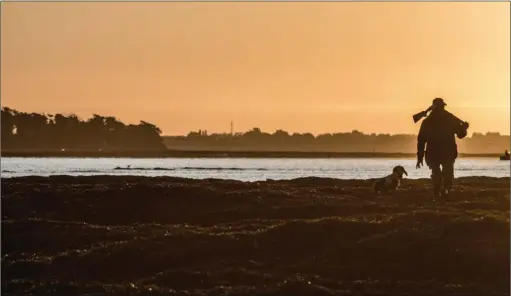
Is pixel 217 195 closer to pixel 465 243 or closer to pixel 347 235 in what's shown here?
pixel 347 235

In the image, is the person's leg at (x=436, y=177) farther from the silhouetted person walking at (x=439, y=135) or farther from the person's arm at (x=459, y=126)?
the person's arm at (x=459, y=126)

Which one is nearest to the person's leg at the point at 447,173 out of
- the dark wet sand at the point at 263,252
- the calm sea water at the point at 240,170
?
the dark wet sand at the point at 263,252

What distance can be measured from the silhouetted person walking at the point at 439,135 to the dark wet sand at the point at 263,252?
1.54 m

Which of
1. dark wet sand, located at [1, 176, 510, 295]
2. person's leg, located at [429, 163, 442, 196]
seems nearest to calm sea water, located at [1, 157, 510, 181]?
person's leg, located at [429, 163, 442, 196]

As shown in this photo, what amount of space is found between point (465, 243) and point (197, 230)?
5890 mm

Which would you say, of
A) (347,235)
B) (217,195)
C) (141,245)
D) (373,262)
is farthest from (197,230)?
(217,195)

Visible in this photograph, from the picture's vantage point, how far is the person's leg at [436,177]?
24.8 m

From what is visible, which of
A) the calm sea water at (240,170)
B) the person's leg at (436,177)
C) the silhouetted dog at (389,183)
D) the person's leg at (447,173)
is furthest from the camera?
the calm sea water at (240,170)

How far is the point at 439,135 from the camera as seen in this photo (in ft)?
80.6

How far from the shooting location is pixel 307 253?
16656 millimetres

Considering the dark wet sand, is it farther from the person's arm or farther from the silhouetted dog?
the silhouetted dog

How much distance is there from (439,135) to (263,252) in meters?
9.58

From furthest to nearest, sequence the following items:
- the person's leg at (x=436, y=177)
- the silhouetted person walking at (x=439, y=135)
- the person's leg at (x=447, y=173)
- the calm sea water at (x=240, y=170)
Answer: the calm sea water at (x=240, y=170) → the person's leg at (x=436, y=177) → the person's leg at (x=447, y=173) → the silhouetted person walking at (x=439, y=135)

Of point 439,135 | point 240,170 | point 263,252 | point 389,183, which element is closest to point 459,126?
point 439,135
